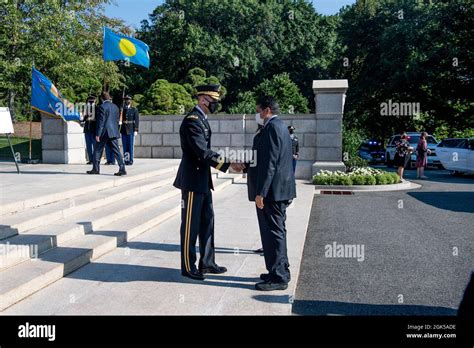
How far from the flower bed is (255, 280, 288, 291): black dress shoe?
31.6 feet

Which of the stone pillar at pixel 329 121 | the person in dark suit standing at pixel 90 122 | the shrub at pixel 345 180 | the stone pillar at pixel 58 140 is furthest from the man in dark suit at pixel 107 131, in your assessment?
the stone pillar at pixel 329 121

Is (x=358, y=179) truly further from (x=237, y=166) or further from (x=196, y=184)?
(x=196, y=184)

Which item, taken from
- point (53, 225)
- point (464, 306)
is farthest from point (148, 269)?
point (464, 306)

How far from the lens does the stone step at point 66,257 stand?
4543 millimetres

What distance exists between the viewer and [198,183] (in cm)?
533

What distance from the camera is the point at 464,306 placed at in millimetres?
2727

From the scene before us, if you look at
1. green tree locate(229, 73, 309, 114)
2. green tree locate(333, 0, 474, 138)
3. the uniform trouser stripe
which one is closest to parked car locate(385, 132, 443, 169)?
green tree locate(229, 73, 309, 114)

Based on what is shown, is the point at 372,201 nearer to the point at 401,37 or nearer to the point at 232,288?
the point at 232,288

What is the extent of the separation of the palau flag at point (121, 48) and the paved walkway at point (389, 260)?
6.10m

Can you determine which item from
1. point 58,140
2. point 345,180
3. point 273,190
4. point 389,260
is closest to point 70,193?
point 273,190

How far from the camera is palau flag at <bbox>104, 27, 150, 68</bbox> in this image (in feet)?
41.7

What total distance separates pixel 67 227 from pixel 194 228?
2042mm

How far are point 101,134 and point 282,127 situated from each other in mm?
6497

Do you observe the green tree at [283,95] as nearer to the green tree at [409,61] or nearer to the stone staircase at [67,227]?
the green tree at [409,61]
